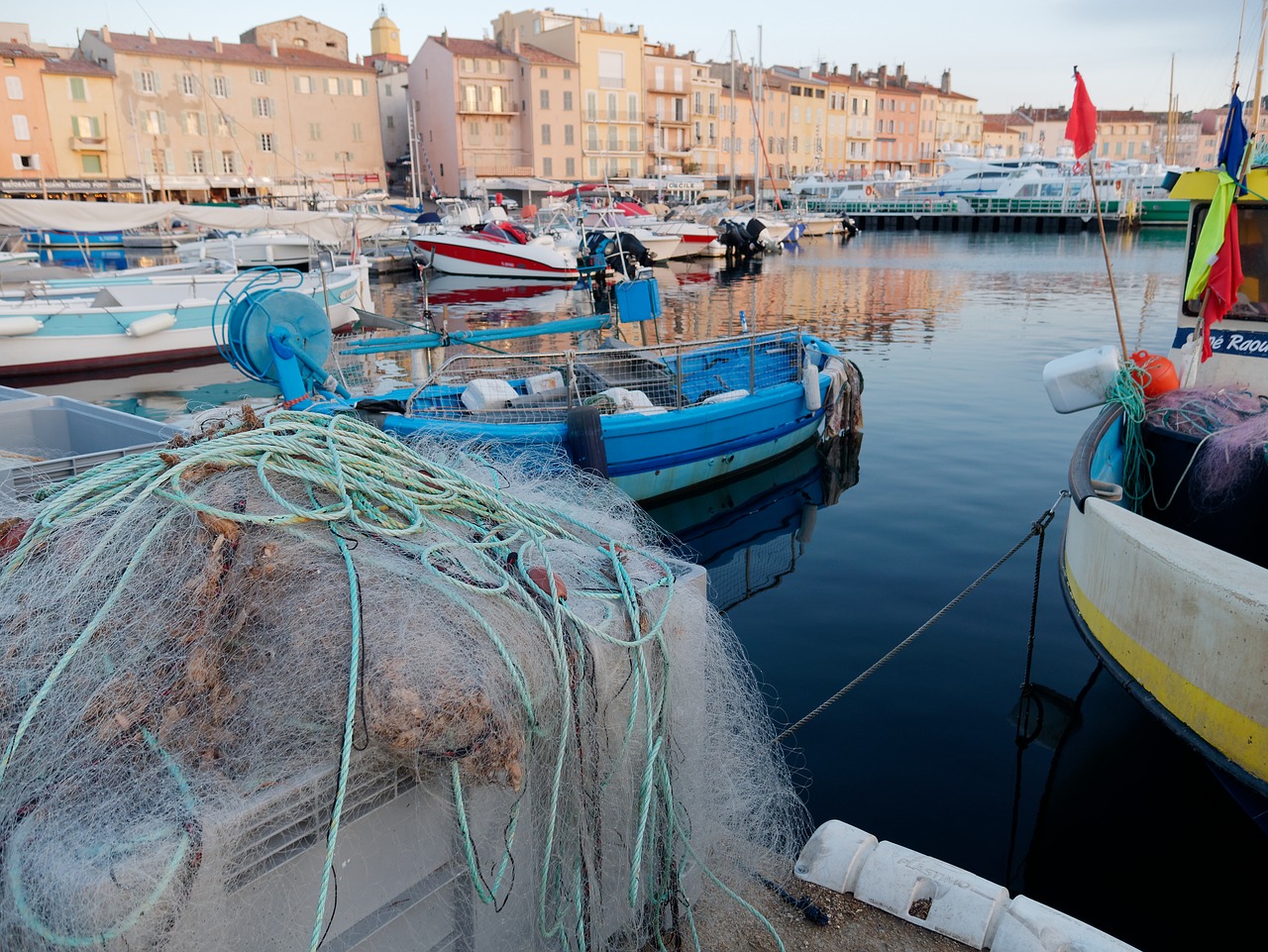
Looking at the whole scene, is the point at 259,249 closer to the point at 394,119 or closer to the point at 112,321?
the point at 112,321

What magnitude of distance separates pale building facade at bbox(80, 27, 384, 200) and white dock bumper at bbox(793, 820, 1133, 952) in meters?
55.2

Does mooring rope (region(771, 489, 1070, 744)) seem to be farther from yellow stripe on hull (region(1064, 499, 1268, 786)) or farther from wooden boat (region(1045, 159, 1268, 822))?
yellow stripe on hull (region(1064, 499, 1268, 786))

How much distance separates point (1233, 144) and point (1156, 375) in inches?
70.3

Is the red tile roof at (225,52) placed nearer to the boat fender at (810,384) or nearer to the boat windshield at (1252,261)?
the boat fender at (810,384)

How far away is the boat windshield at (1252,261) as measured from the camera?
266 inches

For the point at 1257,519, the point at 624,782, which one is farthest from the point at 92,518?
the point at 1257,519

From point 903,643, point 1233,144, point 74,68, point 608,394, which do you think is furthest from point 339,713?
point 74,68

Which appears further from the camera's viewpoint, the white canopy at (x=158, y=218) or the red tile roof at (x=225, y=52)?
the red tile roof at (x=225, y=52)

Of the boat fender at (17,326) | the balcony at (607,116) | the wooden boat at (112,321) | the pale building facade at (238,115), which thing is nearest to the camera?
the boat fender at (17,326)

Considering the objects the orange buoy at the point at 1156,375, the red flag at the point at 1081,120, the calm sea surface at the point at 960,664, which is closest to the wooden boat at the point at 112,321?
the calm sea surface at the point at 960,664

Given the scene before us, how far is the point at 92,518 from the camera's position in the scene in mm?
2617

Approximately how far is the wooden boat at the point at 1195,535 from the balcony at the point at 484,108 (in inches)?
2477

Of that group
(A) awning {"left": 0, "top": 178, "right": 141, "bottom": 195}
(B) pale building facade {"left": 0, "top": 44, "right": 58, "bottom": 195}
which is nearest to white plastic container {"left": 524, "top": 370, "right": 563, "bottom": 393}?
(A) awning {"left": 0, "top": 178, "right": 141, "bottom": 195}

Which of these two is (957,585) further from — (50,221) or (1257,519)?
(50,221)
